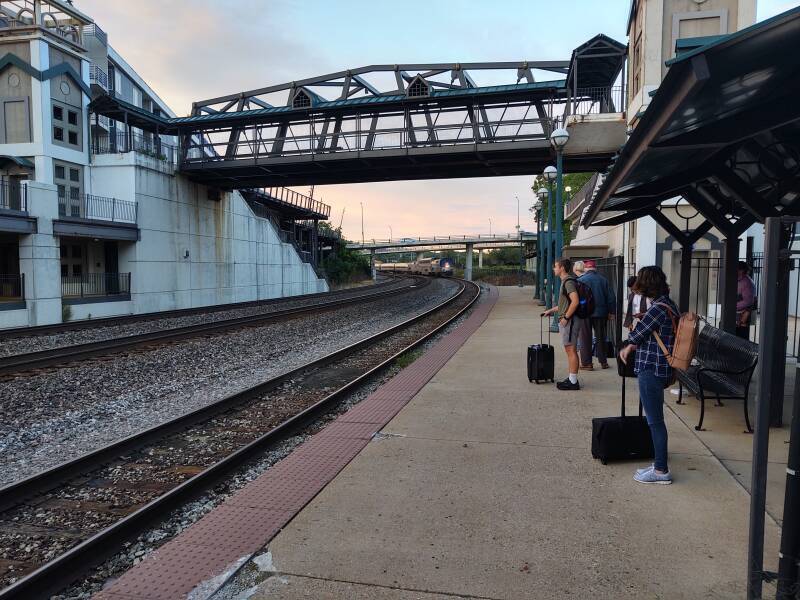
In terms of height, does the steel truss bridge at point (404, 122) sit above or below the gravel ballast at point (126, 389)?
above

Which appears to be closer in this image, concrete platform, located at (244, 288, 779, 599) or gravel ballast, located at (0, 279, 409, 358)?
concrete platform, located at (244, 288, 779, 599)

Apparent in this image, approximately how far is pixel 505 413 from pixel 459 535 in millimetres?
3291

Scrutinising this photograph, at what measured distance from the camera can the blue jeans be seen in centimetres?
454

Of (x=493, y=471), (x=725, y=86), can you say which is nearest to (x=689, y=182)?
(x=725, y=86)

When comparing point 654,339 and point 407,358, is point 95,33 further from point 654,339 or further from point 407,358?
→ point 654,339

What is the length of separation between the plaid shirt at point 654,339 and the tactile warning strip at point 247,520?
2716 millimetres

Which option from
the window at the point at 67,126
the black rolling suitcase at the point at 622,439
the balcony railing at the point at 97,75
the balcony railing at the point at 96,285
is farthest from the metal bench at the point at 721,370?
the balcony railing at the point at 97,75

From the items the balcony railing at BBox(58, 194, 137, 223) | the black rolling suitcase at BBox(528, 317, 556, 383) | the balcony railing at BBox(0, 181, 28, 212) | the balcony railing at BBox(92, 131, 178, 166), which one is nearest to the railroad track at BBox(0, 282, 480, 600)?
the black rolling suitcase at BBox(528, 317, 556, 383)

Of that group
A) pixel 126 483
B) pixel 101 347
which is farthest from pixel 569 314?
pixel 101 347

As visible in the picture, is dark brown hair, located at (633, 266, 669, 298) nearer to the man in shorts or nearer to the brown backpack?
the brown backpack

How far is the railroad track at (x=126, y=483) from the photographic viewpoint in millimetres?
3904

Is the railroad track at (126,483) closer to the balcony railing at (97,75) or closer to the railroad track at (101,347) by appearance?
the railroad track at (101,347)

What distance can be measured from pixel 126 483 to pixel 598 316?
24.0 ft

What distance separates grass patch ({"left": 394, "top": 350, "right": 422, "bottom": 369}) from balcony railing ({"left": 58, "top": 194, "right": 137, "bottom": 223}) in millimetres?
16165
